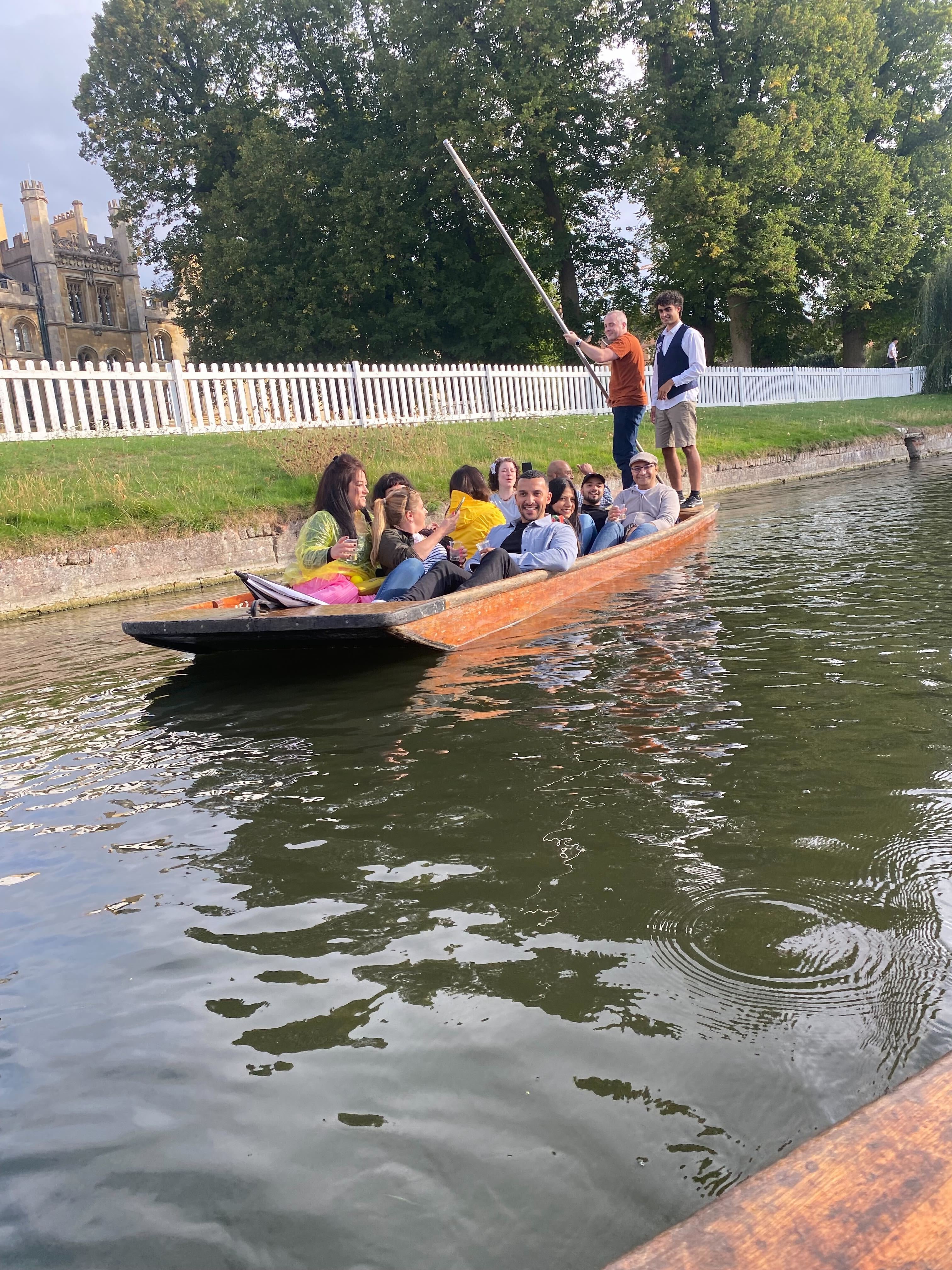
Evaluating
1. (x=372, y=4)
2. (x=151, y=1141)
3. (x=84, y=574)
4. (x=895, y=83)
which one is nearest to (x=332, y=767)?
(x=151, y=1141)

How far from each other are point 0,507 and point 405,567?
16.3 ft

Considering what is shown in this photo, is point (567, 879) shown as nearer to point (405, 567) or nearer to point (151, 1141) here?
point (151, 1141)

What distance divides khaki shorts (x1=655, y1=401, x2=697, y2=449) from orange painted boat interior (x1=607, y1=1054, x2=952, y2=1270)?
8.46 metres

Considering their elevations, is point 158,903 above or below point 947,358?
below

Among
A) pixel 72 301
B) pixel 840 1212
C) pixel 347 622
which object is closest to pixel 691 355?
pixel 347 622

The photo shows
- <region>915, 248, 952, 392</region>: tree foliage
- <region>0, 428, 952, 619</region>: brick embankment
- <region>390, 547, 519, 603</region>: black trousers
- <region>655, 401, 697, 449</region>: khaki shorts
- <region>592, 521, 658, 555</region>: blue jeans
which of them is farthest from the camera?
<region>915, 248, 952, 392</region>: tree foliage

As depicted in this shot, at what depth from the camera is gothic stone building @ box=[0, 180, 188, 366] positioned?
4547 centimetres

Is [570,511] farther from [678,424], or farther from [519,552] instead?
[678,424]

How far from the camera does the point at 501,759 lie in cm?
349

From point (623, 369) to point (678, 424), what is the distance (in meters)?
0.73

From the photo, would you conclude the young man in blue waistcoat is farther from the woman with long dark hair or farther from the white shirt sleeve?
the woman with long dark hair

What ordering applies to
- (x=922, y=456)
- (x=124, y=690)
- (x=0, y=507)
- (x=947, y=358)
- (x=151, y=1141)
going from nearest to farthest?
(x=151, y=1141), (x=124, y=690), (x=0, y=507), (x=922, y=456), (x=947, y=358)

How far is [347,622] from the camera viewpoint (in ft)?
15.4

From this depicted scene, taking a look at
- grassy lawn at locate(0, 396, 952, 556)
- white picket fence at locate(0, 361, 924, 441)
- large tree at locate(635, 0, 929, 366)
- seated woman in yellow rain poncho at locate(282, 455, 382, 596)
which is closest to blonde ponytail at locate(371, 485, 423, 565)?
seated woman in yellow rain poncho at locate(282, 455, 382, 596)
